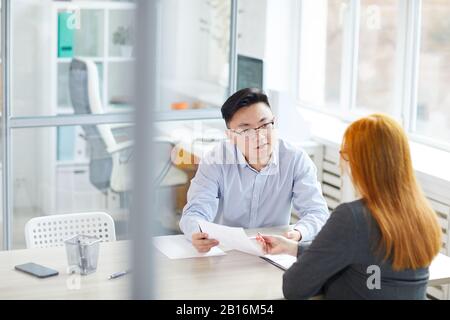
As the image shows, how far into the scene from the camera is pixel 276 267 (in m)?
2.65

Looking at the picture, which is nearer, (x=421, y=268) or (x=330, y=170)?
(x=421, y=268)

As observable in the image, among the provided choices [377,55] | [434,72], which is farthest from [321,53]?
[434,72]

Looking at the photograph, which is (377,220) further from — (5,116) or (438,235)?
(5,116)

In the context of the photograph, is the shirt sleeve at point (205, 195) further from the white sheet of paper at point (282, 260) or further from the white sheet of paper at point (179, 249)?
the white sheet of paper at point (282, 260)

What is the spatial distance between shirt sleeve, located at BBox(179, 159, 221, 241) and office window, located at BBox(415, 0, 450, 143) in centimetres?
178

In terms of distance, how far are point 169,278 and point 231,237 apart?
0.27 meters

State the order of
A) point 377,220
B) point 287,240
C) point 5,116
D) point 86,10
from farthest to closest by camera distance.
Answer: point 86,10 → point 5,116 → point 287,240 → point 377,220

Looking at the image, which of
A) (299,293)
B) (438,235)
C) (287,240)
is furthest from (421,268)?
(287,240)

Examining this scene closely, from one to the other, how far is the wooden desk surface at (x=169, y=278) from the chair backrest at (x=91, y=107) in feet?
5.77

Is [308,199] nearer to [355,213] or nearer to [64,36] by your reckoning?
[355,213]

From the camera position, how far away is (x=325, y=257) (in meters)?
2.23

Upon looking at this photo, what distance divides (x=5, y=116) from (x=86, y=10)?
2.59 feet

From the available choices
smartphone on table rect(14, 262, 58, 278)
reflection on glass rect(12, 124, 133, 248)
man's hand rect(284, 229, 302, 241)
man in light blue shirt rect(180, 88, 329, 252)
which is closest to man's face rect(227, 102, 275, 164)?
man in light blue shirt rect(180, 88, 329, 252)

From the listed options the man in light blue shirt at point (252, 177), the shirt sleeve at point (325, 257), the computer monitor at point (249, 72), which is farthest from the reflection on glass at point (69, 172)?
the shirt sleeve at point (325, 257)
